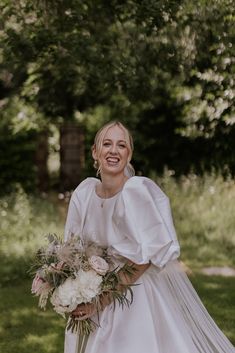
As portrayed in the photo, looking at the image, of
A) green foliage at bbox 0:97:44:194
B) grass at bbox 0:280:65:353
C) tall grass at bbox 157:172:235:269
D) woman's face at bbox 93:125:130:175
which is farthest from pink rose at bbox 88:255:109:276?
green foliage at bbox 0:97:44:194

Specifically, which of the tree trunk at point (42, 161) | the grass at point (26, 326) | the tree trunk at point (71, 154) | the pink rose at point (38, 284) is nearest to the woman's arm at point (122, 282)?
the pink rose at point (38, 284)

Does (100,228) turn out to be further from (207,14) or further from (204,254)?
(207,14)

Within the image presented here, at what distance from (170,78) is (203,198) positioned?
6.95ft

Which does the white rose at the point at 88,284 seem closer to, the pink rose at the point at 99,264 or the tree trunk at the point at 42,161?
the pink rose at the point at 99,264

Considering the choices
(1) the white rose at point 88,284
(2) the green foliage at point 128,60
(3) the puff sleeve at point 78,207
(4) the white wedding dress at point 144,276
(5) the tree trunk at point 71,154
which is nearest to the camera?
(1) the white rose at point 88,284

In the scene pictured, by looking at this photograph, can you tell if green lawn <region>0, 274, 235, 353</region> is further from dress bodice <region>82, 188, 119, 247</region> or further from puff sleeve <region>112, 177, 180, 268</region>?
puff sleeve <region>112, 177, 180, 268</region>

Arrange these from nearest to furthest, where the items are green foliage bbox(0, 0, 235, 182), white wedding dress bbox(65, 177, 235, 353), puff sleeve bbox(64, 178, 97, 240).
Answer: white wedding dress bbox(65, 177, 235, 353)
puff sleeve bbox(64, 178, 97, 240)
green foliage bbox(0, 0, 235, 182)

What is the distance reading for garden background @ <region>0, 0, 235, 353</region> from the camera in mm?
7934

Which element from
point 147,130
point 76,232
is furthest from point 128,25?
point 76,232

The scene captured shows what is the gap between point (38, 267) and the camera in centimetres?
348

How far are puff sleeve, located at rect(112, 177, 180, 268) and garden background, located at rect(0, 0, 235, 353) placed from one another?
2.77 m

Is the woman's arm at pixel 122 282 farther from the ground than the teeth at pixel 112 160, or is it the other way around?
the teeth at pixel 112 160

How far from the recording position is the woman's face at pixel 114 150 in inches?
136

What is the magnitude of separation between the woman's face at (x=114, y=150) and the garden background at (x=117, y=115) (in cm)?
282
